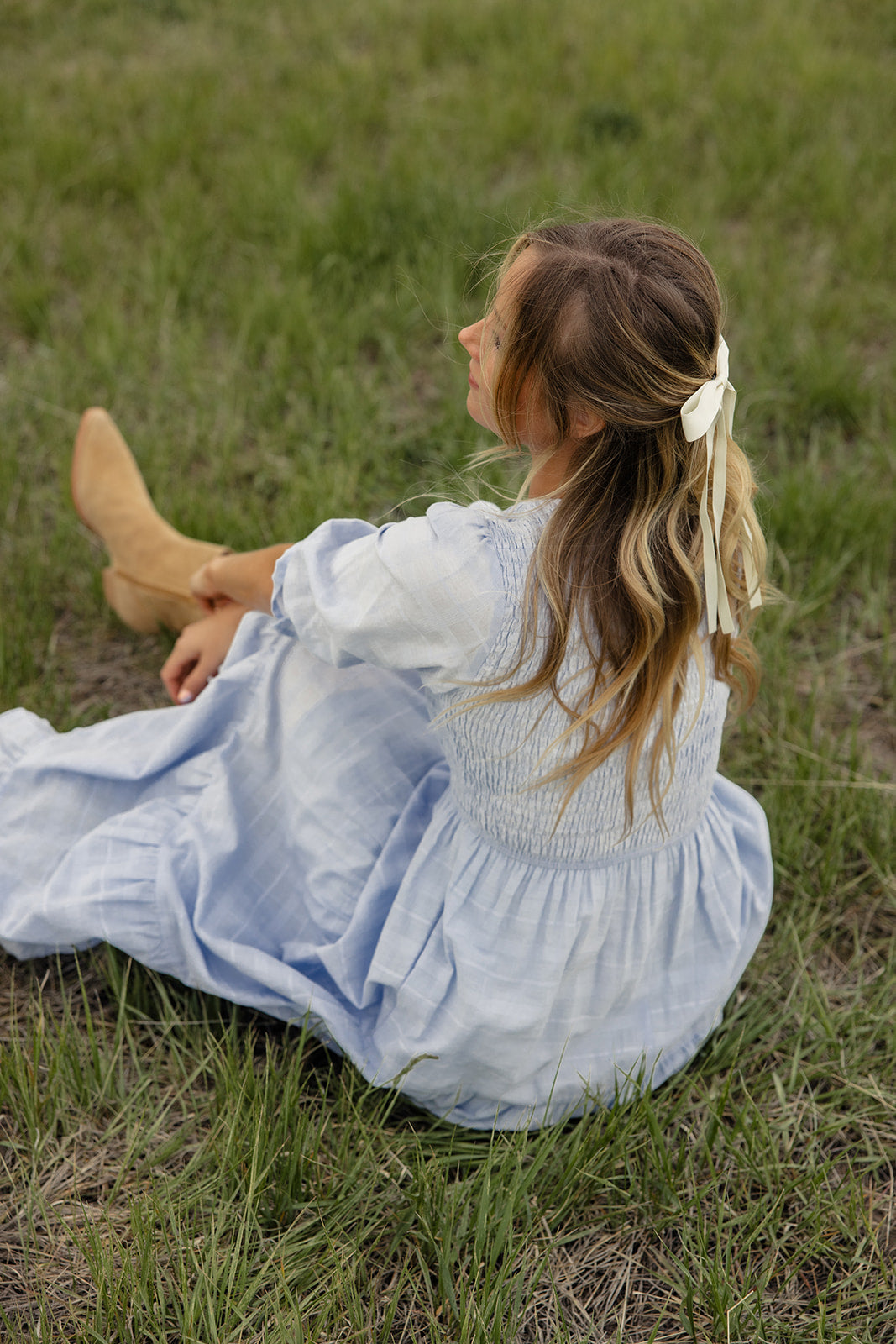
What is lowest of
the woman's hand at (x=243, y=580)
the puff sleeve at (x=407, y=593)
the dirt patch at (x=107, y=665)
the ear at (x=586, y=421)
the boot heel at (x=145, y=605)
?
the dirt patch at (x=107, y=665)

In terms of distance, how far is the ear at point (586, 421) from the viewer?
1165 millimetres

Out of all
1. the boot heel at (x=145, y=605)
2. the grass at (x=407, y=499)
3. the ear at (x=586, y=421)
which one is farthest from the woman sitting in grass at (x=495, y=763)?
the boot heel at (x=145, y=605)

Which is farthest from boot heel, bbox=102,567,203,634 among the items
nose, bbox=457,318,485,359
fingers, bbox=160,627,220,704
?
nose, bbox=457,318,485,359

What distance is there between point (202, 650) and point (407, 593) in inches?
26.8

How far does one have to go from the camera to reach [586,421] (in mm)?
1176

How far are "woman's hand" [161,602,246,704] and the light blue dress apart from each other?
0.10 meters

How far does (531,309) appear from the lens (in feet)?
3.85

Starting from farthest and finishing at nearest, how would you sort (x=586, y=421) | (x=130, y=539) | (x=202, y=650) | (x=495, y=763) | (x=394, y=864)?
(x=130, y=539)
(x=202, y=650)
(x=394, y=864)
(x=495, y=763)
(x=586, y=421)

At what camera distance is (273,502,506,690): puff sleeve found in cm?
117

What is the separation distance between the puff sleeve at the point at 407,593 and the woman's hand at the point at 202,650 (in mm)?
424

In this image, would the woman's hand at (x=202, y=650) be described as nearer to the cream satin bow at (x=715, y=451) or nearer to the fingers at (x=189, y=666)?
the fingers at (x=189, y=666)

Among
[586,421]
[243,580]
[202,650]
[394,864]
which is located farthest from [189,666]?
[586,421]

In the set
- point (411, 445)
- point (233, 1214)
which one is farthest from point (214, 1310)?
point (411, 445)

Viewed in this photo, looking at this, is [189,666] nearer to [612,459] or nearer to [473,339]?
[473,339]
